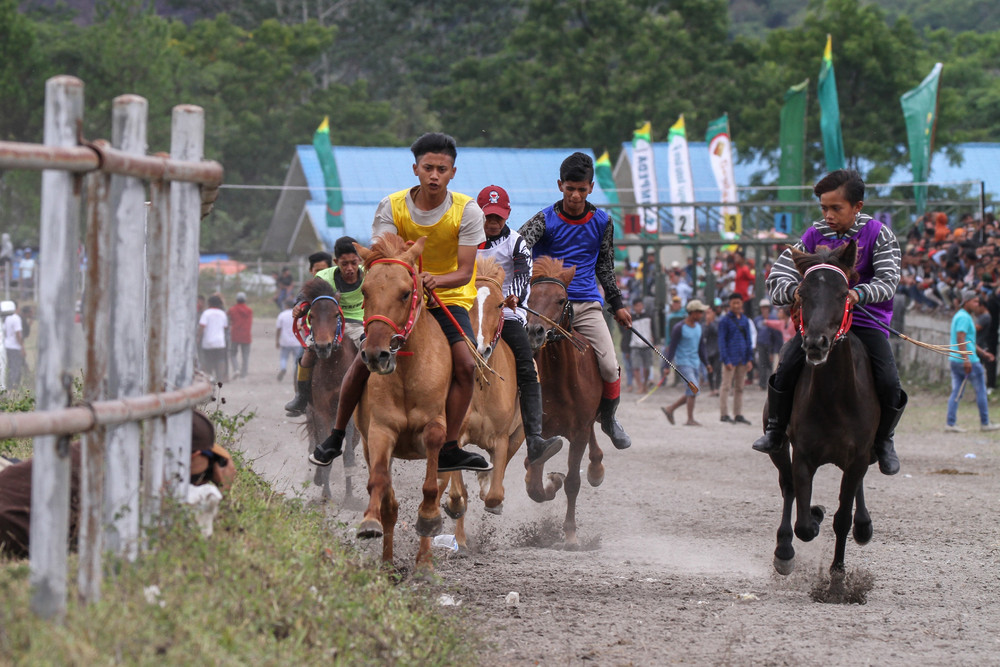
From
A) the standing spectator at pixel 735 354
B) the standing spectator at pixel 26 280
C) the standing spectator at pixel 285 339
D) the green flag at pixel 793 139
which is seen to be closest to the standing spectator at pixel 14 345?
the standing spectator at pixel 285 339

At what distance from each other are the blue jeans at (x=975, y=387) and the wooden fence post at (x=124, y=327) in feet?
52.0

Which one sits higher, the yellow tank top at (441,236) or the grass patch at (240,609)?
the yellow tank top at (441,236)

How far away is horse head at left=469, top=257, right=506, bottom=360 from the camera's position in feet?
27.8

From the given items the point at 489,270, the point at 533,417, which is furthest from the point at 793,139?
the point at 489,270

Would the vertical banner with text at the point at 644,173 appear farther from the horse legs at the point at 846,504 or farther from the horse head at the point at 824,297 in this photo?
the horse head at the point at 824,297

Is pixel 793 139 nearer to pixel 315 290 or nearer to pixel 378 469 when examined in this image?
pixel 315 290

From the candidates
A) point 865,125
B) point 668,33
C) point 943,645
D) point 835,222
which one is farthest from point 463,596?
point 668,33

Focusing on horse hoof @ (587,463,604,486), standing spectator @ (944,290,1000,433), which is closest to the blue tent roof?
standing spectator @ (944,290,1000,433)

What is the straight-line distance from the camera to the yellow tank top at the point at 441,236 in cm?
778

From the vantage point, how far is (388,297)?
6820 millimetres

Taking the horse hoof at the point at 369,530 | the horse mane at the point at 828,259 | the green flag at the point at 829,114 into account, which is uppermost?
the green flag at the point at 829,114

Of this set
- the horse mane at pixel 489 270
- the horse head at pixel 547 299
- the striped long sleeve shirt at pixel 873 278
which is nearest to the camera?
the striped long sleeve shirt at pixel 873 278

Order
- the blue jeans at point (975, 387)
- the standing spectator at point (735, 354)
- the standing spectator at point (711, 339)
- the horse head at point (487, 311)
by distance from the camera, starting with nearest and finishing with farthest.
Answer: the horse head at point (487, 311) < the blue jeans at point (975, 387) < the standing spectator at point (735, 354) < the standing spectator at point (711, 339)

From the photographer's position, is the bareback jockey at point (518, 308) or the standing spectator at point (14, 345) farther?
the standing spectator at point (14, 345)
